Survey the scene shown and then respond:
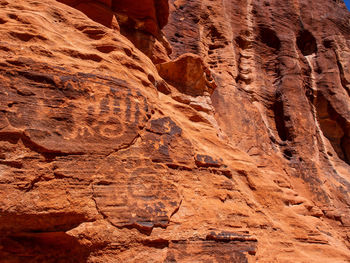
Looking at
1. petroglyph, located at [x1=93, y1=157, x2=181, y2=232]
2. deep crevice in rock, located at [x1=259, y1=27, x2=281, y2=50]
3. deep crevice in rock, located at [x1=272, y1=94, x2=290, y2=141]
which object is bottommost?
petroglyph, located at [x1=93, y1=157, x2=181, y2=232]

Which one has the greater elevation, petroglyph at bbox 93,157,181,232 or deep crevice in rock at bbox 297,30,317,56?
deep crevice in rock at bbox 297,30,317,56

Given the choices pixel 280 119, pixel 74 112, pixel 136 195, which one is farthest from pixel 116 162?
pixel 280 119

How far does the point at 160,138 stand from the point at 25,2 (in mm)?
2986

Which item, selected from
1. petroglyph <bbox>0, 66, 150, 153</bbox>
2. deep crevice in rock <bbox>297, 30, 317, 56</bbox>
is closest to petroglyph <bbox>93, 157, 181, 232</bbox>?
petroglyph <bbox>0, 66, 150, 153</bbox>

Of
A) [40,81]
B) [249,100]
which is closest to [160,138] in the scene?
[40,81]

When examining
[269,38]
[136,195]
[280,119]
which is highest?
[269,38]

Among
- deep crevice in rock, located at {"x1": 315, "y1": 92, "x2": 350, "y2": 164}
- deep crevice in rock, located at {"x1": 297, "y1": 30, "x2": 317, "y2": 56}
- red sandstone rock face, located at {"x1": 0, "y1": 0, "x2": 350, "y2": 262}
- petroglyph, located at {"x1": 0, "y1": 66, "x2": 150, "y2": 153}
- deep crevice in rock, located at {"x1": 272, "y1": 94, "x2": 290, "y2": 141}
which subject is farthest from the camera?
deep crevice in rock, located at {"x1": 297, "y1": 30, "x2": 317, "y2": 56}

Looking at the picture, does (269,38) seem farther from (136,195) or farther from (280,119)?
(136,195)

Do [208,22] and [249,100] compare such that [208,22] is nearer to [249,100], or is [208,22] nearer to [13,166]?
[249,100]

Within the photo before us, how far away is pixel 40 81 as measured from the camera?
10.3ft

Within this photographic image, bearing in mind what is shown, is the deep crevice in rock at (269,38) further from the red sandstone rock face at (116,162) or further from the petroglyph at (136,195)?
the petroglyph at (136,195)

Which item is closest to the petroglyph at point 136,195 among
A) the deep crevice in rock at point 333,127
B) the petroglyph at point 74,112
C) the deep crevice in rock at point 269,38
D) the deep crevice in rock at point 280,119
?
the petroglyph at point 74,112

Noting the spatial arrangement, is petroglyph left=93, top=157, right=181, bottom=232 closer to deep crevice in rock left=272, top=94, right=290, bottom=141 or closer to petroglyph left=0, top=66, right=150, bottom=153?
petroglyph left=0, top=66, right=150, bottom=153

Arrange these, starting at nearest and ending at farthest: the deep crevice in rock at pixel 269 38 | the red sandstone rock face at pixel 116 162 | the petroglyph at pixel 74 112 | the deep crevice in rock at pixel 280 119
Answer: the red sandstone rock face at pixel 116 162 → the petroglyph at pixel 74 112 → the deep crevice in rock at pixel 280 119 → the deep crevice in rock at pixel 269 38
